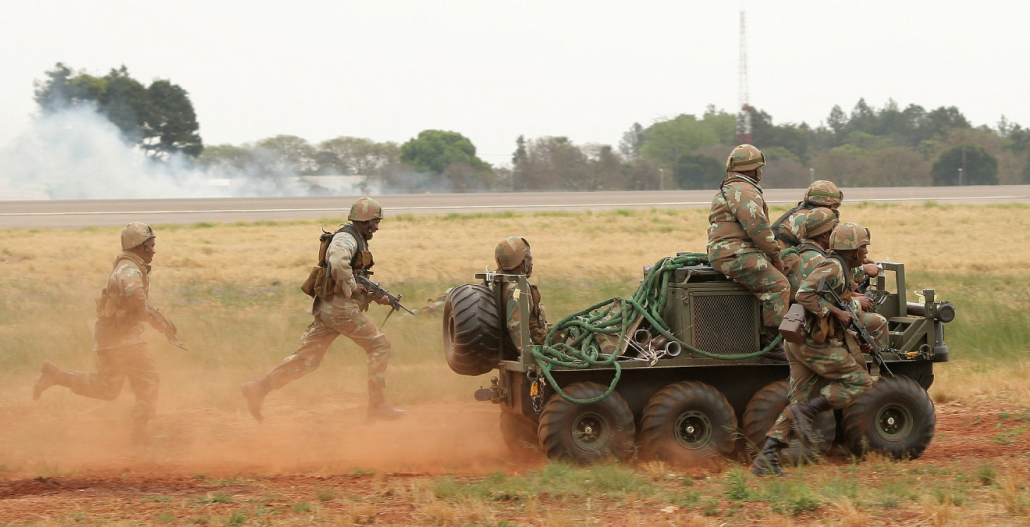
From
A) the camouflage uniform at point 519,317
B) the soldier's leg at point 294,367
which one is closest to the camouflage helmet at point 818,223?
the camouflage uniform at point 519,317

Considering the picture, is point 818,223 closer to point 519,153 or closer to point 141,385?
point 141,385

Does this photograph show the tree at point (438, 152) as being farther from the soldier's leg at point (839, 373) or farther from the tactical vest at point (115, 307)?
the soldier's leg at point (839, 373)

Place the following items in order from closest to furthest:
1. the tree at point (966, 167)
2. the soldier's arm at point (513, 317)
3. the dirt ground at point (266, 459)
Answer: the dirt ground at point (266, 459) → the soldier's arm at point (513, 317) → the tree at point (966, 167)

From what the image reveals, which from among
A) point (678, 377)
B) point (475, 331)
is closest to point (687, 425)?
point (678, 377)

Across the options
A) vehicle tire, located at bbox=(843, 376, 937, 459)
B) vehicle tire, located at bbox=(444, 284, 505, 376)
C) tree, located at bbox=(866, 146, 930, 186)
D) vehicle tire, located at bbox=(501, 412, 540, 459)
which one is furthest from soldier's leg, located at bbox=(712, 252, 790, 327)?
tree, located at bbox=(866, 146, 930, 186)

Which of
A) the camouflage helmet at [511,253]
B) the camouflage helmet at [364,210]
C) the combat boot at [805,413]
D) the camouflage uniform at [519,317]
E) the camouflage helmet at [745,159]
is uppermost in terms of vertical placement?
the camouflage helmet at [745,159]

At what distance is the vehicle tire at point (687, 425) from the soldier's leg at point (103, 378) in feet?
15.3

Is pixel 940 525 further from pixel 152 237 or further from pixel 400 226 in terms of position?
pixel 400 226

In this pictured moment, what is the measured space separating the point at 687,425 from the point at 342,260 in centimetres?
340

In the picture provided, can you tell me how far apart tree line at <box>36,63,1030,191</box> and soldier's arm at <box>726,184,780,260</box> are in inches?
2020

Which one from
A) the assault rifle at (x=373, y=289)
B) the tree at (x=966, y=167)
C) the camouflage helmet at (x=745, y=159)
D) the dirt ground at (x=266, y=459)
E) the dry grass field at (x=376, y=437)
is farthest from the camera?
the tree at (x=966, y=167)

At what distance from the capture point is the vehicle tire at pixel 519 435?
861 centimetres

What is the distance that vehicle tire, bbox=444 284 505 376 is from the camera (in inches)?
329

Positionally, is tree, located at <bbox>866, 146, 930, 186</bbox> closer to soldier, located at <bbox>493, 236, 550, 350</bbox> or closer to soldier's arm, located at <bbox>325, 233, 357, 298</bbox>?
soldier's arm, located at <bbox>325, 233, 357, 298</bbox>
